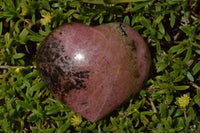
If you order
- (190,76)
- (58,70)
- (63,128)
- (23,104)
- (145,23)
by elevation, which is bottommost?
(63,128)

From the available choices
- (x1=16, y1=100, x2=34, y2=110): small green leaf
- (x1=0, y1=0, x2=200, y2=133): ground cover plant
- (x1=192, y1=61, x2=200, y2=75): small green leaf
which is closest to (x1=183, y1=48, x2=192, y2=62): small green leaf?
(x1=0, y1=0, x2=200, y2=133): ground cover plant

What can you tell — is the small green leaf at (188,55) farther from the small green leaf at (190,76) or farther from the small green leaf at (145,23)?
the small green leaf at (145,23)

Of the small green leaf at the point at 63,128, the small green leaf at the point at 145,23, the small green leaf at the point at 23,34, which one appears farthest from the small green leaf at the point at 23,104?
the small green leaf at the point at 145,23

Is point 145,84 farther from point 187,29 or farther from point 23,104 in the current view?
point 23,104

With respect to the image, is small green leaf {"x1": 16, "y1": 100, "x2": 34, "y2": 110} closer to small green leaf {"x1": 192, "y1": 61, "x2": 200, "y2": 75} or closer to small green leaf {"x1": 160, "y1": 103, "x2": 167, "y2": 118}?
small green leaf {"x1": 160, "y1": 103, "x2": 167, "y2": 118}

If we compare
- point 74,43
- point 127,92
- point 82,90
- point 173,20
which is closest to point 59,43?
point 74,43

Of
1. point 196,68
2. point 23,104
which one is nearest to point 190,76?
point 196,68
